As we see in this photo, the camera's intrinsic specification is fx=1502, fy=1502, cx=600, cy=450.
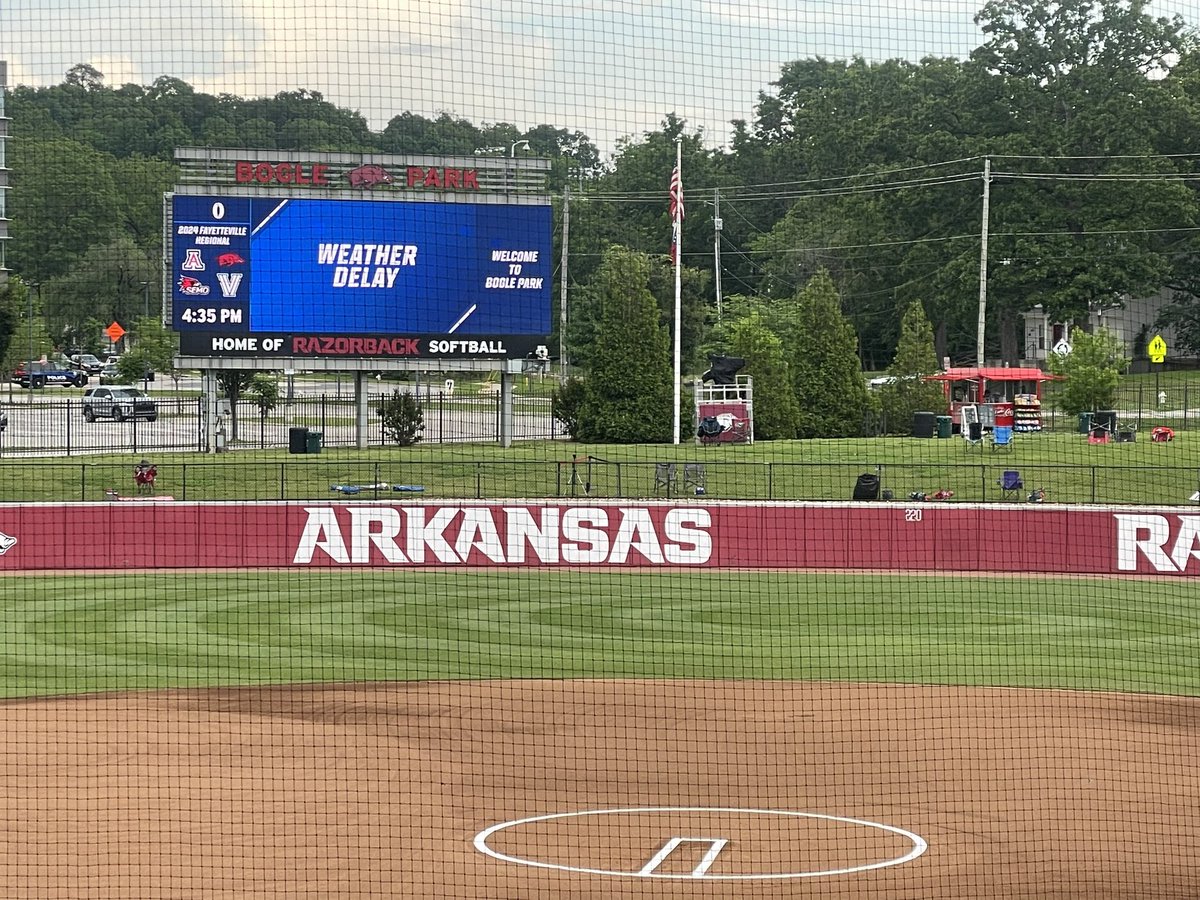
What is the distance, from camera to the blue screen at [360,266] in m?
37.8

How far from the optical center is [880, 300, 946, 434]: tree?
167ft

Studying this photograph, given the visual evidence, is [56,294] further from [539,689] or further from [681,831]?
[681,831]

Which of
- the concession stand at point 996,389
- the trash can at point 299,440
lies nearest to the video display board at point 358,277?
the trash can at point 299,440

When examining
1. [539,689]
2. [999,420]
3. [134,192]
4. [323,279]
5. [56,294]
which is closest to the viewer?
[539,689]

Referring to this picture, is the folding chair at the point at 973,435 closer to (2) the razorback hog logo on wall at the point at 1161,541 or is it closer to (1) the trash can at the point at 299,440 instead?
(2) the razorback hog logo on wall at the point at 1161,541

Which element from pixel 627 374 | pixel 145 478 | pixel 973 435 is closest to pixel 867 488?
pixel 973 435

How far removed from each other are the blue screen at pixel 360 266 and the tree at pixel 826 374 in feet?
41.6

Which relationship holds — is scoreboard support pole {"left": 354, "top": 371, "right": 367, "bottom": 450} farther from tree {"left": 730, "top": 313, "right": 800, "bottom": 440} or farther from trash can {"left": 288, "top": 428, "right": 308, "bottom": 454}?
tree {"left": 730, "top": 313, "right": 800, "bottom": 440}

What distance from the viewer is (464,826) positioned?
1223cm

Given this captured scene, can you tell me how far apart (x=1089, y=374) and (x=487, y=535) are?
81.4 feet

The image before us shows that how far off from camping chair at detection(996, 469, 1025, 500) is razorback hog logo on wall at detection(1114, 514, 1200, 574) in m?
4.65

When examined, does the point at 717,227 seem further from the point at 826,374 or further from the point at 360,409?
the point at 360,409

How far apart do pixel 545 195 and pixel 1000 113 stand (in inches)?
1156

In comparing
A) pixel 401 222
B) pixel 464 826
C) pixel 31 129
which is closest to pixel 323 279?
pixel 401 222
